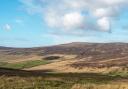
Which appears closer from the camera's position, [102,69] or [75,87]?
[75,87]

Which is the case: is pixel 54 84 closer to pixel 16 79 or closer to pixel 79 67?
pixel 16 79

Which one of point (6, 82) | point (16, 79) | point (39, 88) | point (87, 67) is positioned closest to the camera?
point (39, 88)

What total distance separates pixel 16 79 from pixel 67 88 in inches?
297

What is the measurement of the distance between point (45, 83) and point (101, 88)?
6.57 meters

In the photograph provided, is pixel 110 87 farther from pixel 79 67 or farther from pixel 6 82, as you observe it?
pixel 79 67

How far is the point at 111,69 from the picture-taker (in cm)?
9469

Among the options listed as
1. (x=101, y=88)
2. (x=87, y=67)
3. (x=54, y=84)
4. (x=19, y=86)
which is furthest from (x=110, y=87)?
(x=87, y=67)

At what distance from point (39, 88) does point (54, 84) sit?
3.81 metres

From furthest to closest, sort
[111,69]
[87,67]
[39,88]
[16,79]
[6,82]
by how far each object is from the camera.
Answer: [87,67] < [111,69] < [16,79] < [6,82] < [39,88]

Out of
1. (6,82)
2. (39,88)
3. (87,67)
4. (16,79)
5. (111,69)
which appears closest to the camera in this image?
(39,88)

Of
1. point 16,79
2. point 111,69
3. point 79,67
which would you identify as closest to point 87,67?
point 79,67

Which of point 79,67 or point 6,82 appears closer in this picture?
point 6,82

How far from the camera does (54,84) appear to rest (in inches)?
1522

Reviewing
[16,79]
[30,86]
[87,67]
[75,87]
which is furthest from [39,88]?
[87,67]
